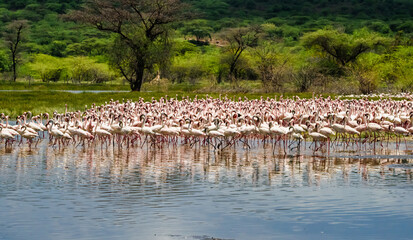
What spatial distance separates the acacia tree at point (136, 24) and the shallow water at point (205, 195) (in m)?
39.9

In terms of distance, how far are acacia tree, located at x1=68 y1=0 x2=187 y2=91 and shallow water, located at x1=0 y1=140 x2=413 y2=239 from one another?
39944 mm

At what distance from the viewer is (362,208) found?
1276 centimetres

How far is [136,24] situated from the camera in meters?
62.2

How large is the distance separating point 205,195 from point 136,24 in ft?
163

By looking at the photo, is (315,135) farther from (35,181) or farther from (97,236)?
(97,236)

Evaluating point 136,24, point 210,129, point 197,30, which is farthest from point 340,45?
point 197,30

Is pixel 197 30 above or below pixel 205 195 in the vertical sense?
above

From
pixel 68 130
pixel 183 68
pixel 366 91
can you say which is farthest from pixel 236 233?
pixel 183 68

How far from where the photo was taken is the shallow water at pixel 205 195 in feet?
36.5

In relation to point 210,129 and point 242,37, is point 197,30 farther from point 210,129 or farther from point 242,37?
point 210,129

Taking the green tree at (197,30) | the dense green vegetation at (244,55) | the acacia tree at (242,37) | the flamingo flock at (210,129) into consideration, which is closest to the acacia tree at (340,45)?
the dense green vegetation at (244,55)

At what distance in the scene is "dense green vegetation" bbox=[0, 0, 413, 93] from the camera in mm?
63969

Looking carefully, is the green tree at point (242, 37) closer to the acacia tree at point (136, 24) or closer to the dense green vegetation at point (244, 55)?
the dense green vegetation at point (244, 55)

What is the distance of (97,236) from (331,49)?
72.2 m
